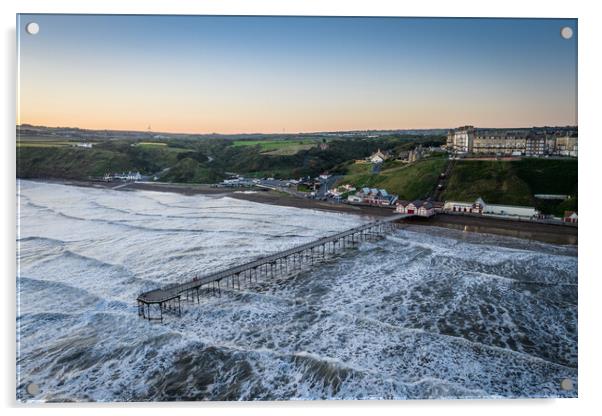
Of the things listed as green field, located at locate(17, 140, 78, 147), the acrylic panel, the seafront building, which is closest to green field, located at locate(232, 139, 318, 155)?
the acrylic panel

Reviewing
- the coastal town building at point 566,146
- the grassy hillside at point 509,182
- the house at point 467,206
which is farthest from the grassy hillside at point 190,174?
the coastal town building at point 566,146

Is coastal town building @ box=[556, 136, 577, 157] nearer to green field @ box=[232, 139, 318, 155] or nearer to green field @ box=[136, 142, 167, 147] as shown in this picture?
green field @ box=[232, 139, 318, 155]

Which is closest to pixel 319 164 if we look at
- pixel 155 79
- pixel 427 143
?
pixel 427 143

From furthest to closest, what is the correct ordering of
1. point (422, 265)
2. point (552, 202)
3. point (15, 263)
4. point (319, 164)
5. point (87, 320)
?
point (319, 164) < point (422, 265) < point (552, 202) < point (87, 320) < point (15, 263)

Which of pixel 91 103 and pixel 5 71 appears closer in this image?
pixel 5 71

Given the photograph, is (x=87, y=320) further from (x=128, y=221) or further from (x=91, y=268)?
(x=128, y=221)

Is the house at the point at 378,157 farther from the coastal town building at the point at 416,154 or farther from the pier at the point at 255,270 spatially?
the pier at the point at 255,270

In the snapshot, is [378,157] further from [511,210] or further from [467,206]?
[511,210]
